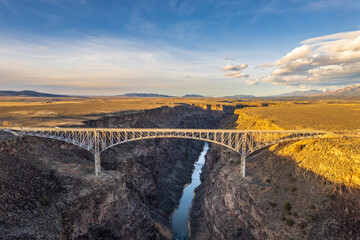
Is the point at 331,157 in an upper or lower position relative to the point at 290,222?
upper

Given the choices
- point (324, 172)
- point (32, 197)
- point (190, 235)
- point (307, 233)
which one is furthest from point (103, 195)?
point (324, 172)

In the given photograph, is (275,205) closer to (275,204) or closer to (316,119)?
(275,204)

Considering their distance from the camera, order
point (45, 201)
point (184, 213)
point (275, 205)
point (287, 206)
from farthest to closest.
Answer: point (184, 213)
point (275, 205)
point (287, 206)
point (45, 201)

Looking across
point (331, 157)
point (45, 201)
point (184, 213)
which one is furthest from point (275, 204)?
point (45, 201)

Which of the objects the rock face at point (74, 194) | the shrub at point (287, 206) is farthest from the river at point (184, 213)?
the shrub at point (287, 206)

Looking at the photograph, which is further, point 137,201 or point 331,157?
point 137,201

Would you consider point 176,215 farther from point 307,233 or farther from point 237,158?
point 307,233

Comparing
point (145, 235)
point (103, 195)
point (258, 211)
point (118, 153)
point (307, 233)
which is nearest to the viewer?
point (307, 233)
